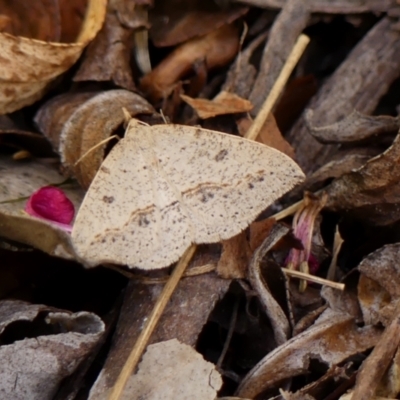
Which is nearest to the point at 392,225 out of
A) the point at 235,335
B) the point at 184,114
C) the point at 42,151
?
the point at 235,335

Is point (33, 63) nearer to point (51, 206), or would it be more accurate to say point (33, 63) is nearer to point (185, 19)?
point (51, 206)

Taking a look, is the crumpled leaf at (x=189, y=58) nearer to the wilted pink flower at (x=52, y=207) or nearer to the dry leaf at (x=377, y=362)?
the wilted pink flower at (x=52, y=207)

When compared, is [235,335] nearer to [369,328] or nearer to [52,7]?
[369,328]

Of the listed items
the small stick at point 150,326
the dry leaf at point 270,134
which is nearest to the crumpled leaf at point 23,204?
the small stick at point 150,326

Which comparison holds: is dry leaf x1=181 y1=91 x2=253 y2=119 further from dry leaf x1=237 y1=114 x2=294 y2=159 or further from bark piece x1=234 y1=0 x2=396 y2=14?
bark piece x1=234 y1=0 x2=396 y2=14

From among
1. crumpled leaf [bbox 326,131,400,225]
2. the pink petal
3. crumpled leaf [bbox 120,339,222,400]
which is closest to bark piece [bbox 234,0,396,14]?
crumpled leaf [bbox 326,131,400,225]
